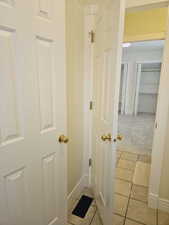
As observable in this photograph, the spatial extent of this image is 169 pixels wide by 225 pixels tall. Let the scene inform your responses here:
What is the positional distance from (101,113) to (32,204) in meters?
0.90

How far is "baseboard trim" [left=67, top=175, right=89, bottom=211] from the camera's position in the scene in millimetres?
Answer: 1589

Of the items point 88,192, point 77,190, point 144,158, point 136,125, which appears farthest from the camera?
point 136,125

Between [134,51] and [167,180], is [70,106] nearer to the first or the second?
[167,180]

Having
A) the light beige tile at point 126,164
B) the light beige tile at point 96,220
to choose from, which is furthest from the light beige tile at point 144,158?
the light beige tile at point 96,220

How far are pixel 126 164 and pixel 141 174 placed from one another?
303 mm

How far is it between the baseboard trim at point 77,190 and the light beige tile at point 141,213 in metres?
0.59

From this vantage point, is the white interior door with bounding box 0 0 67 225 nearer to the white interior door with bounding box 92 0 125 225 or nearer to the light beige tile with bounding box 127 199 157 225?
the white interior door with bounding box 92 0 125 225

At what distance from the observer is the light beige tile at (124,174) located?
A: 6.96ft

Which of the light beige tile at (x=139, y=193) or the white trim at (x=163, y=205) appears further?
the light beige tile at (x=139, y=193)

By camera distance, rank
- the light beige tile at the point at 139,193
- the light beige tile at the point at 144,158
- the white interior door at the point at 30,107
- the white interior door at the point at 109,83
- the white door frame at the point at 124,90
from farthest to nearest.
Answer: the white door frame at the point at 124,90
the light beige tile at the point at 144,158
the light beige tile at the point at 139,193
the white interior door at the point at 109,83
the white interior door at the point at 30,107

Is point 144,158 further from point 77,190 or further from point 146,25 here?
point 146,25

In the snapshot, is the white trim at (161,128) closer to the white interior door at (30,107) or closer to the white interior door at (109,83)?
the white interior door at (109,83)

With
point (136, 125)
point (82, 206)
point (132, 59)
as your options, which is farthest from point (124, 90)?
point (82, 206)

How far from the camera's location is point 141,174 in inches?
87.2
